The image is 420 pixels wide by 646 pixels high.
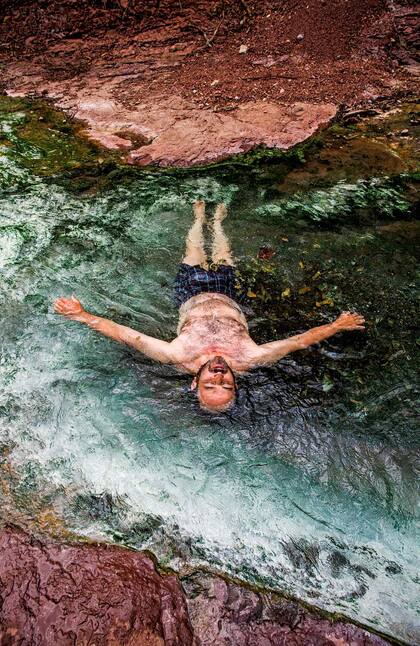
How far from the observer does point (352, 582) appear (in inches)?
129

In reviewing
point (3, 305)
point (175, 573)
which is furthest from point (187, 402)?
point (3, 305)

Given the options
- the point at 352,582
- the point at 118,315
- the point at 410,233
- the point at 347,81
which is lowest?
the point at 352,582

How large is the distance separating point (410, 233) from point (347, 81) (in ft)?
14.4

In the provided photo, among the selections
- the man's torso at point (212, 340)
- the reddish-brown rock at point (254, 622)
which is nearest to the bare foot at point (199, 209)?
the man's torso at point (212, 340)

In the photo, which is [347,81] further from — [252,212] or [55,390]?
[55,390]

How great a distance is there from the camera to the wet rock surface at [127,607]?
8.96ft

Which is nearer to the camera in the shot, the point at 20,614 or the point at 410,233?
the point at 20,614

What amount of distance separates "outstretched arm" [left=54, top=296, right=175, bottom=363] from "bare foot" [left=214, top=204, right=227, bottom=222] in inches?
99.2

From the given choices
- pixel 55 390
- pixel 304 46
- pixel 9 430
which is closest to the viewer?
pixel 9 430

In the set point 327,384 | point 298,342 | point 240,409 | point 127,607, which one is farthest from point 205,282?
point 127,607

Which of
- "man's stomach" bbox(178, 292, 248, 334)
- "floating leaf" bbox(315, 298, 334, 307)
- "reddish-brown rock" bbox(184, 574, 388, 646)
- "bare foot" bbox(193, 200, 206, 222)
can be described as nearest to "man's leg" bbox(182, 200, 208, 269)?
"bare foot" bbox(193, 200, 206, 222)

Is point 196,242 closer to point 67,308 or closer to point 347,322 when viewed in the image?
point 67,308

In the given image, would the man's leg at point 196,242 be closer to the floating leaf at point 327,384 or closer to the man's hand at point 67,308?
the man's hand at point 67,308

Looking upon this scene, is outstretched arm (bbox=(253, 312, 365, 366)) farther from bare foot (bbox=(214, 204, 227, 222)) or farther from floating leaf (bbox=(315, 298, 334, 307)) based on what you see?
bare foot (bbox=(214, 204, 227, 222))
